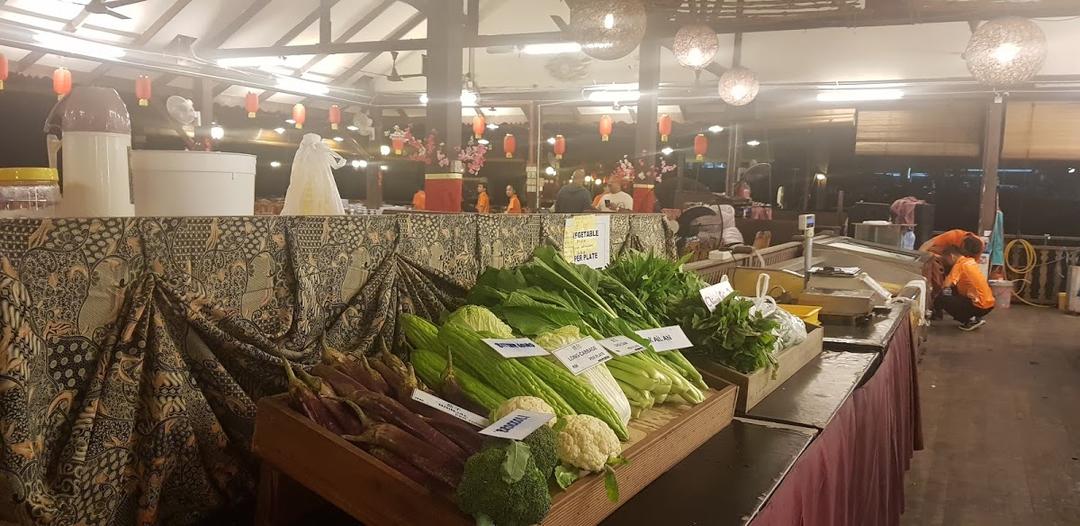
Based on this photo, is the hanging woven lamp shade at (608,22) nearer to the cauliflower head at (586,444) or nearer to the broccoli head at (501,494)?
the cauliflower head at (586,444)

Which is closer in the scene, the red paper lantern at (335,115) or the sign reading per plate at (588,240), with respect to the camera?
the sign reading per plate at (588,240)

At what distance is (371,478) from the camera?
112 centimetres

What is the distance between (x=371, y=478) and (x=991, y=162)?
12232mm

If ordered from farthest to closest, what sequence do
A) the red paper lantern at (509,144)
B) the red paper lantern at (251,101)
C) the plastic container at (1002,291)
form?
the red paper lantern at (509,144), the red paper lantern at (251,101), the plastic container at (1002,291)

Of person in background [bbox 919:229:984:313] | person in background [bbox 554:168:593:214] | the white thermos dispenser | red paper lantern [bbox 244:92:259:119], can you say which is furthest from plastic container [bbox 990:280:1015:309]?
red paper lantern [bbox 244:92:259:119]

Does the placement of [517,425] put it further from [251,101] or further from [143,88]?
[251,101]

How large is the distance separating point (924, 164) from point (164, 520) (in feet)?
42.2

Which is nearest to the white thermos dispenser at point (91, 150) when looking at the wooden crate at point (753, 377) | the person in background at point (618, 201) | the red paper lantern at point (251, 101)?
the wooden crate at point (753, 377)

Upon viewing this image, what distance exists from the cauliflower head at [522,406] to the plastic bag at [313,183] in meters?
0.78

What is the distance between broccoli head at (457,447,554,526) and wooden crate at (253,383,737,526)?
1.5 inches

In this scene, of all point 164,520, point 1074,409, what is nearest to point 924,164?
point 1074,409

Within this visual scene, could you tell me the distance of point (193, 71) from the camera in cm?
1029

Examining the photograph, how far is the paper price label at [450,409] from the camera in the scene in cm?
129

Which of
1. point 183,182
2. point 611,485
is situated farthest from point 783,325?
point 183,182
